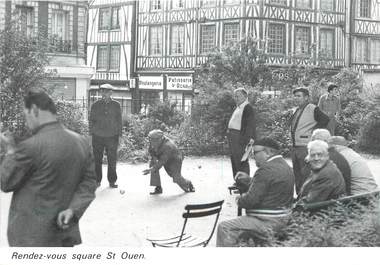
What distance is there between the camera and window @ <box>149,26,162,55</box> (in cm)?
2200

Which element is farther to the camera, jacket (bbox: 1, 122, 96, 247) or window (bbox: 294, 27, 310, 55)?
window (bbox: 294, 27, 310, 55)

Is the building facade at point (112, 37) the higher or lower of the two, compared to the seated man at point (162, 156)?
higher

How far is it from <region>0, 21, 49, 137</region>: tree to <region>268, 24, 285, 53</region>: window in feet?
47.0

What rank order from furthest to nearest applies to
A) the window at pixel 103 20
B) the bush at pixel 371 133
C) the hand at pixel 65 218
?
the window at pixel 103 20, the bush at pixel 371 133, the hand at pixel 65 218

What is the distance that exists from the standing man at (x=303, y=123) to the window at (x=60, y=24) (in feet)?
25.3

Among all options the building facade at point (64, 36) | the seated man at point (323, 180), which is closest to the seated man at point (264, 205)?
the seated man at point (323, 180)

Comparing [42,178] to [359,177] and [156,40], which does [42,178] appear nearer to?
[359,177]

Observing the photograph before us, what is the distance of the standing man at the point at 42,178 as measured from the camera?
385 centimetres

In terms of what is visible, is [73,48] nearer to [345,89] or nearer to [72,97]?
[72,97]

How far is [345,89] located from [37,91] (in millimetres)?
11003

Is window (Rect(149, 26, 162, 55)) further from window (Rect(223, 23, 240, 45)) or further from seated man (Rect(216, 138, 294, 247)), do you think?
seated man (Rect(216, 138, 294, 247))

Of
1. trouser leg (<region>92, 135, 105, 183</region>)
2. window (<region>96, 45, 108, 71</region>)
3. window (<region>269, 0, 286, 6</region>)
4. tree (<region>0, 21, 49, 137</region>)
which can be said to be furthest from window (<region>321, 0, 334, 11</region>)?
trouser leg (<region>92, 135, 105, 183</region>)

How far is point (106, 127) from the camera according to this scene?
31.0 ft

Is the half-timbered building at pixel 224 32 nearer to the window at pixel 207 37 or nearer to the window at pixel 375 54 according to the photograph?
the window at pixel 207 37
